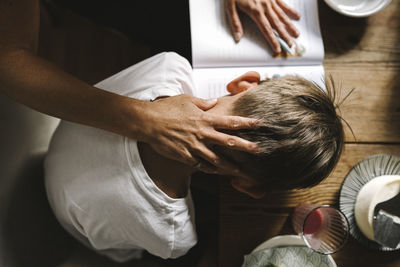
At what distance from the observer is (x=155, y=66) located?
77 cm

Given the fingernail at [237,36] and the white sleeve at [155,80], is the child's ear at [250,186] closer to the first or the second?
the white sleeve at [155,80]

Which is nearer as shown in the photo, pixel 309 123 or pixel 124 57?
pixel 309 123

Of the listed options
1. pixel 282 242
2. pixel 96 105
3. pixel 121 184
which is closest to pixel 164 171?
pixel 121 184

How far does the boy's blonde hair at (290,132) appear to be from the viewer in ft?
2.04

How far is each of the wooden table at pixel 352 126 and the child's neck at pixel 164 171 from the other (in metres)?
0.12

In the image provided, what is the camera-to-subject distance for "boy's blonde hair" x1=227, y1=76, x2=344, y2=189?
621 mm

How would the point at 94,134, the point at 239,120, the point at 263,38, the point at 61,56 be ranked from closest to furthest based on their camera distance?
1. the point at 239,120
2. the point at 94,134
3. the point at 263,38
4. the point at 61,56

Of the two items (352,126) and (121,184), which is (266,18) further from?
(121,184)

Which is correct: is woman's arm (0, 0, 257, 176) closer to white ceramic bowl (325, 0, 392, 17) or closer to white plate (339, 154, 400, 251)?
white plate (339, 154, 400, 251)

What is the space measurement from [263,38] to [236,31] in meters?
0.08

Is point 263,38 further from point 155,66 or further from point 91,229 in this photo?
point 91,229

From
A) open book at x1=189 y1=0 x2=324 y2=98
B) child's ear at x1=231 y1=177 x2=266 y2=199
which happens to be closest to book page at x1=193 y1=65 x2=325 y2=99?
open book at x1=189 y1=0 x2=324 y2=98

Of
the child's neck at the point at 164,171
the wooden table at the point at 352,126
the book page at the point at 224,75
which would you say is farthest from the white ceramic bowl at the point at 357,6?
the child's neck at the point at 164,171

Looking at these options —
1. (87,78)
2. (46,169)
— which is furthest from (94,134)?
(87,78)
